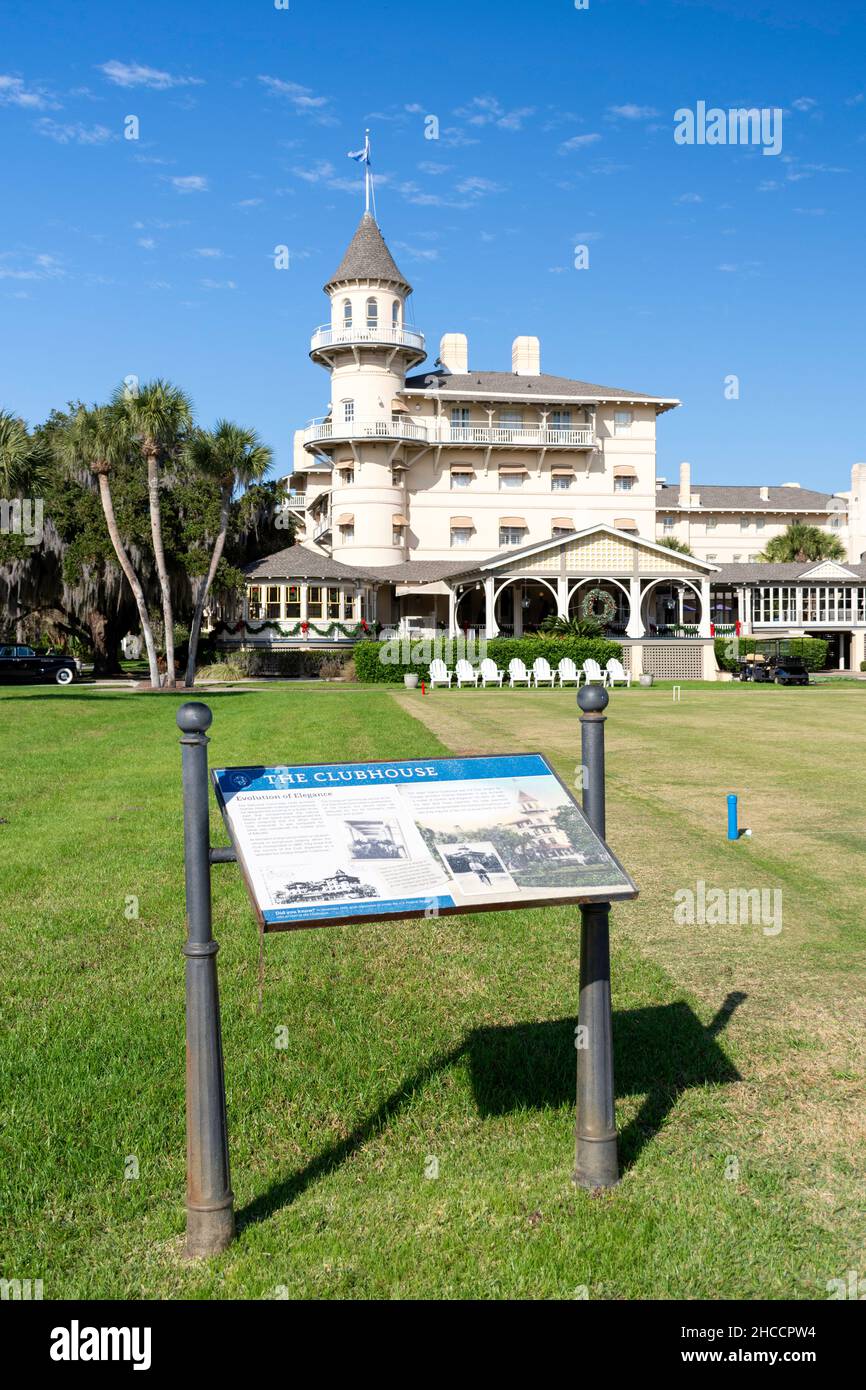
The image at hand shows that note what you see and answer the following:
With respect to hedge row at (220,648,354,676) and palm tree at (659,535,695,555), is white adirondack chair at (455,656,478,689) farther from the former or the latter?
palm tree at (659,535,695,555)

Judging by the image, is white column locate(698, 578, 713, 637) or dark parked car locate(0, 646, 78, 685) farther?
white column locate(698, 578, 713, 637)

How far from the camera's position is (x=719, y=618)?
221 ft

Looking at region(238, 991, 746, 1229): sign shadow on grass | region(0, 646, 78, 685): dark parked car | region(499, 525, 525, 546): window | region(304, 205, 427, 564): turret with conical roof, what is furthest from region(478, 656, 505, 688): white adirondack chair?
region(238, 991, 746, 1229): sign shadow on grass

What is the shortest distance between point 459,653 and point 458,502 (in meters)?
19.9

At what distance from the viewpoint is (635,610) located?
5109 centimetres

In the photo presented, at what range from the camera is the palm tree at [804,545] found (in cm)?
7175

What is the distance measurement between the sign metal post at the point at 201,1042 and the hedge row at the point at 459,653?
40.1 meters

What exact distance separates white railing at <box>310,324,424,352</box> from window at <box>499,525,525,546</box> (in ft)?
36.0

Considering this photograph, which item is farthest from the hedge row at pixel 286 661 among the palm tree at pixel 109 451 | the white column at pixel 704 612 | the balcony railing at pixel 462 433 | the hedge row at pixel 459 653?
the white column at pixel 704 612

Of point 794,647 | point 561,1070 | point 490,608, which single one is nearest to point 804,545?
point 794,647

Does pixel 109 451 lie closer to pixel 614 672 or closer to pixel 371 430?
pixel 614 672

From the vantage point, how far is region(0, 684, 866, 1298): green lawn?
156 inches
